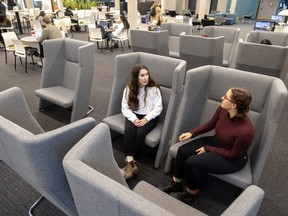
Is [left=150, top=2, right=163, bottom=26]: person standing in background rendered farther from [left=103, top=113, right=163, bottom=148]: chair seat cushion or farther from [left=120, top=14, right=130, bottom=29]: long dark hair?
[left=103, top=113, right=163, bottom=148]: chair seat cushion

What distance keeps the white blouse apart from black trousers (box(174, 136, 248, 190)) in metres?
0.47

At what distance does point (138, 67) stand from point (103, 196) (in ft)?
4.87

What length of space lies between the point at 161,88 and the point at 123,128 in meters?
0.56

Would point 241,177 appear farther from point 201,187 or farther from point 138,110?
point 138,110

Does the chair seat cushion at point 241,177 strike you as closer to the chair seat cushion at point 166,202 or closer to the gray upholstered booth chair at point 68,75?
the chair seat cushion at point 166,202

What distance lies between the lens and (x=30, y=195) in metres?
1.91

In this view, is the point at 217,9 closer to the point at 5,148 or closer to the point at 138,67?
the point at 138,67

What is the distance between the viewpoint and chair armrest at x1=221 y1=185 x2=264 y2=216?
2.36 ft

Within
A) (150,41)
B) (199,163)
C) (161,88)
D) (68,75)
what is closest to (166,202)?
(199,163)

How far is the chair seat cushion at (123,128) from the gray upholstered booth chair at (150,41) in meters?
1.96

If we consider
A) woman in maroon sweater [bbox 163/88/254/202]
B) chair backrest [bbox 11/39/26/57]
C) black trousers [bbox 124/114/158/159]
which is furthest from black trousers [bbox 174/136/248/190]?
chair backrest [bbox 11/39/26/57]

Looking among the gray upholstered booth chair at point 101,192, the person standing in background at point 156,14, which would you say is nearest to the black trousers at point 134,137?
the gray upholstered booth chair at point 101,192

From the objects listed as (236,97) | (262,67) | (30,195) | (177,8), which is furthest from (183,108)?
(177,8)

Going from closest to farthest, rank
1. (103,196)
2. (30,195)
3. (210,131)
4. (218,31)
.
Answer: (103,196), (30,195), (210,131), (218,31)
